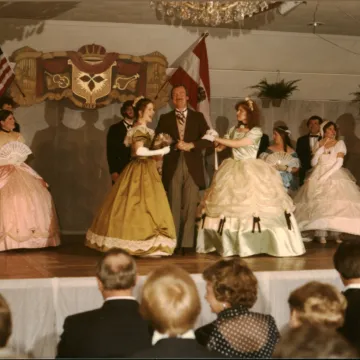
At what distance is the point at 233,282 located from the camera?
10.5 feet

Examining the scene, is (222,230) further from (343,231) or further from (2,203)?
(2,203)

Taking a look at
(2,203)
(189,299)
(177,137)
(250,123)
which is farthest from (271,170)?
(189,299)

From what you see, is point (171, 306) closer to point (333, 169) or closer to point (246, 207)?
point (246, 207)

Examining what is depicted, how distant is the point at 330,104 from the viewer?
32.6ft

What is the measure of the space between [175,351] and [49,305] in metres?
2.40

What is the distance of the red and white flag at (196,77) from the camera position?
8.77 metres

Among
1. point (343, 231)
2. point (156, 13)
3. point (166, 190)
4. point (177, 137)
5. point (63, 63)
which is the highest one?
point (156, 13)

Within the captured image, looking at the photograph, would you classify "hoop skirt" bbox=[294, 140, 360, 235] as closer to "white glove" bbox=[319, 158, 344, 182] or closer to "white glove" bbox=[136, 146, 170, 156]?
"white glove" bbox=[319, 158, 344, 182]

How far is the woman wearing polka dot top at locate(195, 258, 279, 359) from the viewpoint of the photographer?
299cm

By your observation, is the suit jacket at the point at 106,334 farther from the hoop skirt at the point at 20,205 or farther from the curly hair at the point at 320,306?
the hoop skirt at the point at 20,205

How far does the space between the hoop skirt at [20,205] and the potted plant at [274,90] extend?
3466 millimetres

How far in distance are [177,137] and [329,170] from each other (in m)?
1.98

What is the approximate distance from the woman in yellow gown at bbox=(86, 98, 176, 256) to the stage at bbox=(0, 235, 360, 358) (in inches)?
6.1

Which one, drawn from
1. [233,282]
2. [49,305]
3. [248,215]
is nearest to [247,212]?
[248,215]
